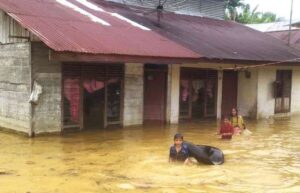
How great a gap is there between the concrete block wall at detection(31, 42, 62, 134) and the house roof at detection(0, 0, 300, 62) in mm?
941

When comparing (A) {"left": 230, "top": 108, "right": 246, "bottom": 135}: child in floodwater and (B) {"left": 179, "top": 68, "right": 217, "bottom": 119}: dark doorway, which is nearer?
(A) {"left": 230, "top": 108, "right": 246, "bottom": 135}: child in floodwater

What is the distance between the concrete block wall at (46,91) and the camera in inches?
512

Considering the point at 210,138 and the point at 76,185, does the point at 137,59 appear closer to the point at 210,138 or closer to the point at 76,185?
the point at 210,138

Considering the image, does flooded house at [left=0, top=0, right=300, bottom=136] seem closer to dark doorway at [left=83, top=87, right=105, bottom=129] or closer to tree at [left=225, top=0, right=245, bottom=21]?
dark doorway at [left=83, top=87, right=105, bottom=129]

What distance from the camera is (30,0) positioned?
14.8m

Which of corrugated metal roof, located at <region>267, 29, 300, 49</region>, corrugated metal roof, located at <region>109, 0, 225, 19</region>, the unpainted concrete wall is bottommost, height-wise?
the unpainted concrete wall

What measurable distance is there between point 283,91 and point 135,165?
526 inches

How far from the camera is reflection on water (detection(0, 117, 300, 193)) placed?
819 cm

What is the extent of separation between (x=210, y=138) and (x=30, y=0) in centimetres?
705

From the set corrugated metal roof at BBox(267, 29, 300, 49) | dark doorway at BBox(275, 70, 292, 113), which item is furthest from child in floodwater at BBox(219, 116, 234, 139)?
corrugated metal roof at BBox(267, 29, 300, 49)

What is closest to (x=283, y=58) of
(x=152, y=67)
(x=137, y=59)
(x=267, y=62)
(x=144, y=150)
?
(x=267, y=62)

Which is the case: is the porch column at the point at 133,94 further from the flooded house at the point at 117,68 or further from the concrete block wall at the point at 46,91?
the concrete block wall at the point at 46,91

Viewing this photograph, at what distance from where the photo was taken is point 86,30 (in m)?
13.7

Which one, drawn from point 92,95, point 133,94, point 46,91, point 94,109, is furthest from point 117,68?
point 46,91
